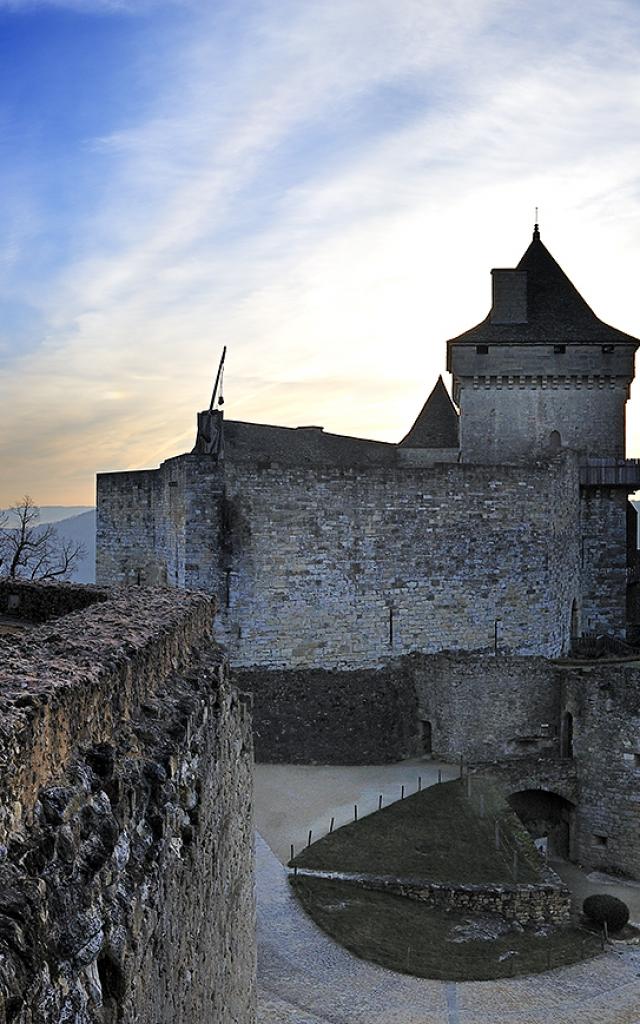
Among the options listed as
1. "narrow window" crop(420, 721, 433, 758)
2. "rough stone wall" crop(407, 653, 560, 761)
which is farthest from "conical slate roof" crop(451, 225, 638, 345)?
"narrow window" crop(420, 721, 433, 758)

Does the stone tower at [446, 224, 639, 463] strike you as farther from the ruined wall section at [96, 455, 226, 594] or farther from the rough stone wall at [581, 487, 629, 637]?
the ruined wall section at [96, 455, 226, 594]

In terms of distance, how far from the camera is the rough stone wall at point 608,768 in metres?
17.9

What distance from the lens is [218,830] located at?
5605 millimetres

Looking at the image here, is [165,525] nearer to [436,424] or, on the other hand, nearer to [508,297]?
[436,424]

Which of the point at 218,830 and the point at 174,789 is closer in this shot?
the point at 174,789

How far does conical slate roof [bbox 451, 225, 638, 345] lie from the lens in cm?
2711

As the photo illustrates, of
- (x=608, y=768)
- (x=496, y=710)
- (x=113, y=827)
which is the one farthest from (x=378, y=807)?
(x=113, y=827)

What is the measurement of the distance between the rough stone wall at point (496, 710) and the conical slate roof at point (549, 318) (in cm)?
1072

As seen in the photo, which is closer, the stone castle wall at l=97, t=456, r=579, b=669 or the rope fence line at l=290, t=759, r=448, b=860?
the rope fence line at l=290, t=759, r=448, b=860

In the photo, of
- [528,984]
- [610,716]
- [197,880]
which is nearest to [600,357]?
[610,716]

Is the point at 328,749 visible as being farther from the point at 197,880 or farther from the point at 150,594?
the point at 197,880

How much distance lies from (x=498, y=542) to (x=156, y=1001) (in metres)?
18.9

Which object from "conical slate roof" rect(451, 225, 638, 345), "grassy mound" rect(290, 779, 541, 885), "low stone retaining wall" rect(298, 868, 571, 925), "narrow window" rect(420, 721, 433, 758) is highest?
"conical slate roof" rect(451, 225, 638, 345)

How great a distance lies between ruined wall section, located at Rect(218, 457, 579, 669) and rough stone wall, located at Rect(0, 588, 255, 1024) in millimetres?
13128
